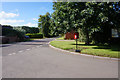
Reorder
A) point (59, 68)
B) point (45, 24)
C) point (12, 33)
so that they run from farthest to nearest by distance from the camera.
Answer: point (45, 24)
point (12, 33)
point (59, 68)

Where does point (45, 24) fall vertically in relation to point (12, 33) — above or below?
above

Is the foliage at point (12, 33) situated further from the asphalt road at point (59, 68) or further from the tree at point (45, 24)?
the tree at point (45, 24)

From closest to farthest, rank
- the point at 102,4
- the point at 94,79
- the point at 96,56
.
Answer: the point at 94,79
the point at 96,56
the point at 102,4

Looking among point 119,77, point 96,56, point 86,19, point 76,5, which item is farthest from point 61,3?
point 119,77

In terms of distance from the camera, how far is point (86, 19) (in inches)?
412

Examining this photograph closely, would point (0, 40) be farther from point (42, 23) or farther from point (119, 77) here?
point (42, 23)

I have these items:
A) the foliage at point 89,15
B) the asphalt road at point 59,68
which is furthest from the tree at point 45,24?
the asphalt road at point 59,68

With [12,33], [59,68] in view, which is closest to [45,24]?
[12,33]

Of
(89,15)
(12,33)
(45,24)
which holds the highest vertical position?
(45,24)

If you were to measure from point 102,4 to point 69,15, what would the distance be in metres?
3.33

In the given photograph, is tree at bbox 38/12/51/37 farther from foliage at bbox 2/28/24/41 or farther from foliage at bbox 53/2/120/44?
foliage at bbox 53/2/120/44

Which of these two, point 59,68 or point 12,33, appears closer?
point 59,68

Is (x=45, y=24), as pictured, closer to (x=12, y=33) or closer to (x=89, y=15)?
Answer: (x=12, y=33)

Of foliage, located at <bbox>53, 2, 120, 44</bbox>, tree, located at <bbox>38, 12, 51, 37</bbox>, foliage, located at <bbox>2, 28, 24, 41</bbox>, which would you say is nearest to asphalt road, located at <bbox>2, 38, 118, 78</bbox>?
foliage, located at <bbox>53, 2, 120, 44</bbox>
